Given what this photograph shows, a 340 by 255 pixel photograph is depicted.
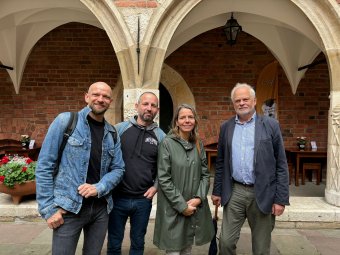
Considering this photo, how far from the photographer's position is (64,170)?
6.39 feet

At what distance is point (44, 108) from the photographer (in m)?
6.45

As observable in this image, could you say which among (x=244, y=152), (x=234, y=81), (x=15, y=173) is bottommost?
(x=15, y=173)

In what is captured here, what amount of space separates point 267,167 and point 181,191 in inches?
26.5

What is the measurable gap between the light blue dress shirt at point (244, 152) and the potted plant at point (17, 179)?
2.84 meters

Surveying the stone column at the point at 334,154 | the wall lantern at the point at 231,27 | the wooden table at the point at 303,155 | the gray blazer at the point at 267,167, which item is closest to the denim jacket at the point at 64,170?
the gray blazer at the point at 267,167

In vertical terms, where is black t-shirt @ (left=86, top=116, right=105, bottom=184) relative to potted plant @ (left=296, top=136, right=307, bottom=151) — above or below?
above

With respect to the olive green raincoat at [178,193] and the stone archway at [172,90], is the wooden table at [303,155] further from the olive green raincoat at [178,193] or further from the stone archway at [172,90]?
the olive green raincoat at [178,193]

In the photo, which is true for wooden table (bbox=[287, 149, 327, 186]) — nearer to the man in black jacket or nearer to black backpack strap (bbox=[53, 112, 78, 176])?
the man in black jacket

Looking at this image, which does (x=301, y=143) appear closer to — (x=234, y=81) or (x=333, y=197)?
(x=234, y=81)

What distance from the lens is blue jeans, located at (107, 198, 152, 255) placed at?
2.33 metres

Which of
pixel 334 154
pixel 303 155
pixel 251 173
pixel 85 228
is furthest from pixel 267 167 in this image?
pixel 303 155

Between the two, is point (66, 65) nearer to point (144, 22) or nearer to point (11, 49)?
point (11, 49)

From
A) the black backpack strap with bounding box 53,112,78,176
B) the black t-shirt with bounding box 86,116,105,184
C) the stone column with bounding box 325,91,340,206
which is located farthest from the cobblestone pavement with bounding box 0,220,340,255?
the black backpack strap with bounding box 53,112,78,176

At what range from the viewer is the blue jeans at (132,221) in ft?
7.66
